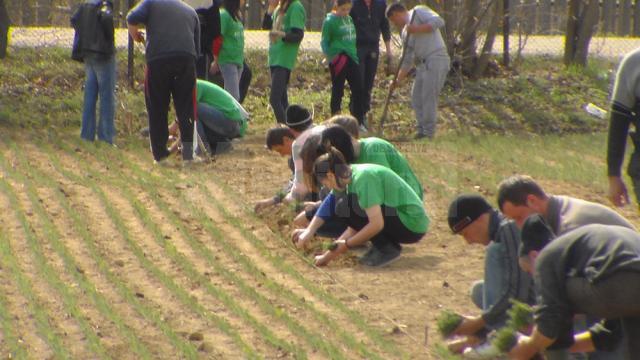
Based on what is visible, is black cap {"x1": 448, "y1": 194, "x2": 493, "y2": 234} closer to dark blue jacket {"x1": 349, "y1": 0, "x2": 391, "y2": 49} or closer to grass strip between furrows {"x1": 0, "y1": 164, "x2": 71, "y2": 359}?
grass strip between furrows {"x1": 0, "y1": 164, "x2": 71, "y2": 359}

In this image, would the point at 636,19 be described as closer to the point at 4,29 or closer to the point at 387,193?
the point at 4,29

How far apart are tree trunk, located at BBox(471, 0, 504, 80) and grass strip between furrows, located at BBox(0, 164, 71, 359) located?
9019 millimetres

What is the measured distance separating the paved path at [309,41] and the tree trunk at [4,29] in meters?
0.63

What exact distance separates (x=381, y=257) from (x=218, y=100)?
430 cm

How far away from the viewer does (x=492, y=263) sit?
6293mm

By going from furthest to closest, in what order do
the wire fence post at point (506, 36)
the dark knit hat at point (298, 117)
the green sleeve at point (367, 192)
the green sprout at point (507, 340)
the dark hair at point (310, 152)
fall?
the wire fence post at point (506, 36)
the dark knit hat at point (298, 117)
the dark hair at point (310, 152)
the green sleeve at point (367, 192)
the green sprout at point (507, 340)

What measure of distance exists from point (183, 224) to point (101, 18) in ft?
12.4

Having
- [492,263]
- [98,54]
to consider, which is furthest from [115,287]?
[98,54]

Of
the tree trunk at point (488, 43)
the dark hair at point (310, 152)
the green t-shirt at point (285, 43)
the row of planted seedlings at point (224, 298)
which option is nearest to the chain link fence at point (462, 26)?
the tree trunk at point (488, 43)

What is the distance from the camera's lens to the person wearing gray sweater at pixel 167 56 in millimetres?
11516

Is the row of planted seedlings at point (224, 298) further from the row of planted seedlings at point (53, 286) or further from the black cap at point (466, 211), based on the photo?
the black cap at point (466, 211)

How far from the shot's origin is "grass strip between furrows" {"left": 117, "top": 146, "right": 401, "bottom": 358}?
674 cm

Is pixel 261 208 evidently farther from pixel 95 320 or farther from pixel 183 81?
pixel 95 320

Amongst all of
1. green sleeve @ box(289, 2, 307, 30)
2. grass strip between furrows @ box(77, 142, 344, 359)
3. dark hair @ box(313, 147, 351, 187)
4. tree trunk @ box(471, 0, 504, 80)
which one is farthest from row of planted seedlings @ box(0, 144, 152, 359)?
tree trunk @ box(471, 0, 504, 80)
